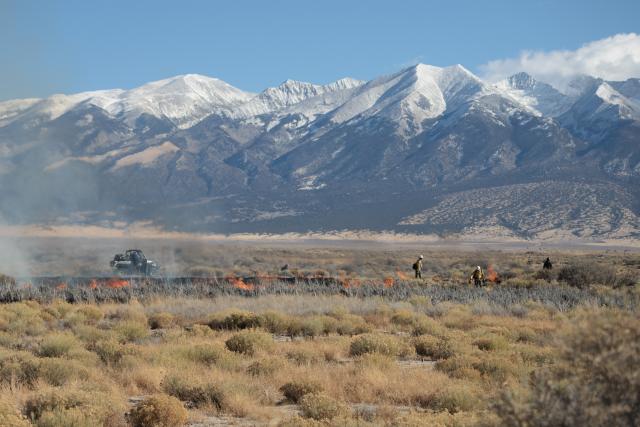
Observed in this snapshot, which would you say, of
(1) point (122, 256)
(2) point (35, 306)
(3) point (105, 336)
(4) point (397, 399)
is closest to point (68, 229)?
(1) point (122, 256)

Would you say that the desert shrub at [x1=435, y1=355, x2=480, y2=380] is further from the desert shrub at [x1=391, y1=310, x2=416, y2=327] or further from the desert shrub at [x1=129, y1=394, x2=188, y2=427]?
the desert shrub at [x1=391, y1=310, x2=416, y2=327]

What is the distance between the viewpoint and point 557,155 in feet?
646

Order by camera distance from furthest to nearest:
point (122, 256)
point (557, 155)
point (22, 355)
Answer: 1. point (557, 155)
2. point (122, 256)
3. point (22, 355)

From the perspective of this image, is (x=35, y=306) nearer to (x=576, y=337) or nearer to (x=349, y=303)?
(x=349, y=303)

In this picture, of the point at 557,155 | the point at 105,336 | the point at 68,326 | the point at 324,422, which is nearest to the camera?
the point at 324,422

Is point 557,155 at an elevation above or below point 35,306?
above

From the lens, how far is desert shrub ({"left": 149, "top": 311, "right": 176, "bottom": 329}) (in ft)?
75.0

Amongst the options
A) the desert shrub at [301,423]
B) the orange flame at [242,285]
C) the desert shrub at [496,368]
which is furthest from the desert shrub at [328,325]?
the orange flame at [242,285]

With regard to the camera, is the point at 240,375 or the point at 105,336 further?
the point at 105,336

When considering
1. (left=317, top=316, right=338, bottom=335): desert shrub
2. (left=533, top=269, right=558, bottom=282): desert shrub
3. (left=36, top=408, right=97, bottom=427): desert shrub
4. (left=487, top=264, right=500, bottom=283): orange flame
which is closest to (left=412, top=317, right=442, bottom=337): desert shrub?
(left=317, top=316, right=338, bottom=335): desert shrub

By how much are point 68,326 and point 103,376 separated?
8.58 metres

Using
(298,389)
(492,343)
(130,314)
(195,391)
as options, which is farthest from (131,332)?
(492,343)

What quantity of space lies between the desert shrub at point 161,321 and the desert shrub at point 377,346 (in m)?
7.39

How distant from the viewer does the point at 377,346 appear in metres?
16.8
